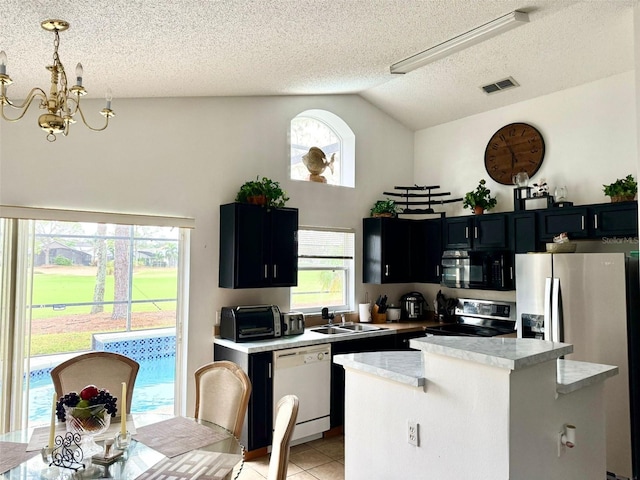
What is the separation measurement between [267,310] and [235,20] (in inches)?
97.4

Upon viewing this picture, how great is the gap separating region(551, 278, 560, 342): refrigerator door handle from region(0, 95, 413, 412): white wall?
7.11 ft

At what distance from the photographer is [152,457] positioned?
2074 mm

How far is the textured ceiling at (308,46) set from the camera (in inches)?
95.1

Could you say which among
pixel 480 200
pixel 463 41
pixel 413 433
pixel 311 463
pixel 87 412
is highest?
pixel 463 41

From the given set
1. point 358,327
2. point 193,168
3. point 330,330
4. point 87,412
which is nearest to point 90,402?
point 87,412

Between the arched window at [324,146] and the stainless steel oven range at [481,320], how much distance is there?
187 centimetres

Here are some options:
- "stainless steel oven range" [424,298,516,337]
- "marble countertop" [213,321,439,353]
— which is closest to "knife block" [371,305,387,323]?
"marble countertop" [213,321,439,353]

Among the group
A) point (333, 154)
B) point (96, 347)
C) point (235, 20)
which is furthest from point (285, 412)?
point (333, 154)

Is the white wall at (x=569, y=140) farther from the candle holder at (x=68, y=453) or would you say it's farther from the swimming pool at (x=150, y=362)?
the candle holder at (x=68, y=453)

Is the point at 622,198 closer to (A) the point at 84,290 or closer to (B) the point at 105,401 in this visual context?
(B) the point at 105,401

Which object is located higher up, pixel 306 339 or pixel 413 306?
pixel 413 306

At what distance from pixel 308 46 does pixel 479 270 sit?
276 centimetres

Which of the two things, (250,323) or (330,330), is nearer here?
(250,323)

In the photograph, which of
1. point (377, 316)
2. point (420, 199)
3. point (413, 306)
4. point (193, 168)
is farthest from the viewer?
point (420, 199)
